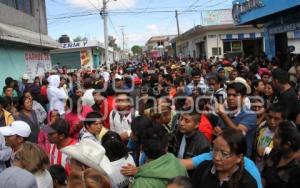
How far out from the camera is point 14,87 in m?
10.4

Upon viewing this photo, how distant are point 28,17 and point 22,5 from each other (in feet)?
2.17

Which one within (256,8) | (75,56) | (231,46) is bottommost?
(75,56)

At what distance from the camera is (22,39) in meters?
15.2

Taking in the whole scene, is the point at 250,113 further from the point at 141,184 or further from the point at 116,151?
the point at 141,184

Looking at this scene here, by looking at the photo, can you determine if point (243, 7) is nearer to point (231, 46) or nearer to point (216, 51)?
point (216, 51)

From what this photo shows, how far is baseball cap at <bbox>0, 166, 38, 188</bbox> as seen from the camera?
3119mm

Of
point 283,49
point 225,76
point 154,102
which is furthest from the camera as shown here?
point 283,49

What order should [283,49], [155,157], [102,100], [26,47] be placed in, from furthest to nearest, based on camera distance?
[283,49], [26,47], [102,100], [155,157]

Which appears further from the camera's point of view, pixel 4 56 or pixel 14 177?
pixel 4 56

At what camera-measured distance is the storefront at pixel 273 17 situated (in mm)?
14309

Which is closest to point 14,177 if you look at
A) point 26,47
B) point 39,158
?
point 39,158

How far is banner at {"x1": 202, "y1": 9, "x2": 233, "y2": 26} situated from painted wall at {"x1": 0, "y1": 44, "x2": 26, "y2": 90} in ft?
62.2

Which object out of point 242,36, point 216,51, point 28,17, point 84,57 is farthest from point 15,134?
point 84,57

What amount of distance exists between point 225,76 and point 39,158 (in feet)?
24.3
